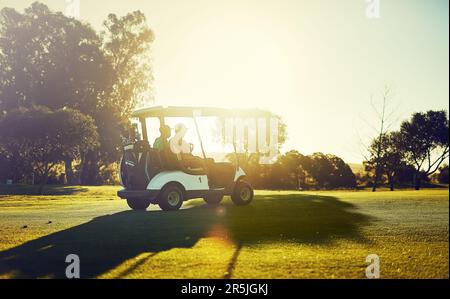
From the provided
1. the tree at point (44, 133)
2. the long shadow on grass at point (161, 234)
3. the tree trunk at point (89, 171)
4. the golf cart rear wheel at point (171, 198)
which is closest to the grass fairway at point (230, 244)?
the long shadow on grass at point (161, 234)

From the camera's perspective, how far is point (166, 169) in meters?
14.2

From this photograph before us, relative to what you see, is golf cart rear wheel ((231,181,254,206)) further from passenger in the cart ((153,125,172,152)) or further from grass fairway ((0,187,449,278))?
passenger in the cart ((153,125,172,152))

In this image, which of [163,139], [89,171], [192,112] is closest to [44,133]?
[89,171]

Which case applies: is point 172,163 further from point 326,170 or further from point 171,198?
point 326,170

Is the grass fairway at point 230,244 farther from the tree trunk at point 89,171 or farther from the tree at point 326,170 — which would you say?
the tree trunk at point 89,171

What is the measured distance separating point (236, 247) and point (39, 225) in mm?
5676

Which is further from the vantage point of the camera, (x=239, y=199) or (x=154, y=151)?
(x=239, y=199)

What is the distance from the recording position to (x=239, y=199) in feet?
51.5

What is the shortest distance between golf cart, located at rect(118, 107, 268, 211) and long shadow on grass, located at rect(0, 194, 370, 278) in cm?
56

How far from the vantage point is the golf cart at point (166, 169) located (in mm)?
14008

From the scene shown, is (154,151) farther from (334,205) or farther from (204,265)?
(204,265)

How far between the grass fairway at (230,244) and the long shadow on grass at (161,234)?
0.02 meters

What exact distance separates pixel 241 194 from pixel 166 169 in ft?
8.96
